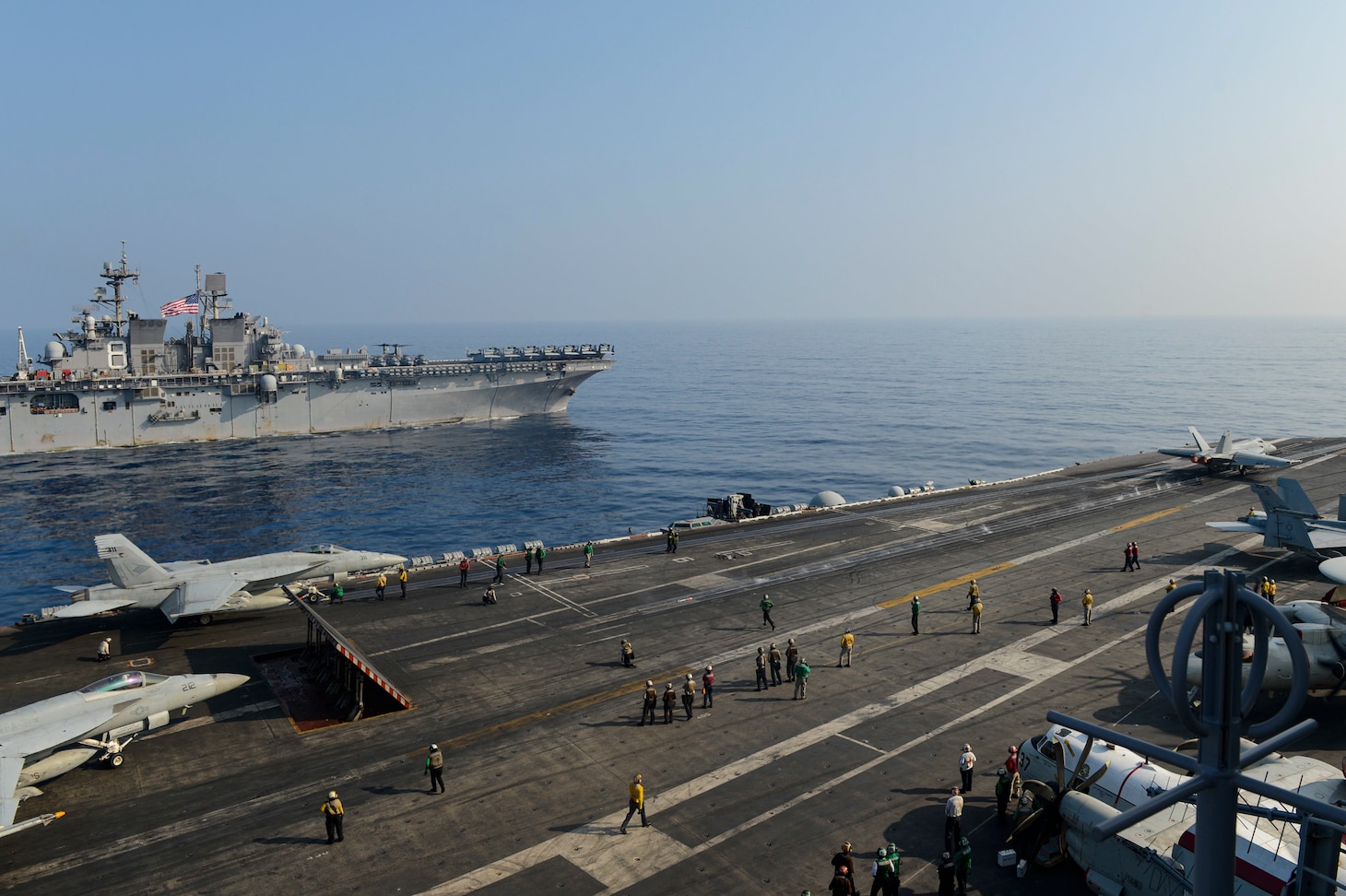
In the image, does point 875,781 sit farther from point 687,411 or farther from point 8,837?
point 687,411

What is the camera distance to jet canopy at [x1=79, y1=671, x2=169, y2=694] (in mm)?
22703

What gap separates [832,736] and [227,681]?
57.7 feet

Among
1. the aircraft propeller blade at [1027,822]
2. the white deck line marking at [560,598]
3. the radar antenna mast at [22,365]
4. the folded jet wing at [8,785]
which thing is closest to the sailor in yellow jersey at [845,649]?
the white deck line marking at [560,598]

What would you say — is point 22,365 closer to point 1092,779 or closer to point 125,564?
point 125,564

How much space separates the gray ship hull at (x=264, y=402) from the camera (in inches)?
3533

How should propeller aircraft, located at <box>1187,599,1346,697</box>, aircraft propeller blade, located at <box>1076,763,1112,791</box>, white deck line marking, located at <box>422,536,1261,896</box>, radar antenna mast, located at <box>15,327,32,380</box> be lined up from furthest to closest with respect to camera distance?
radar antenna mast, located at <box>15,327,32,380</box>
propeller aircraft, located at <box>1187,599,1346,697</box>
white deck line marking, located at <box>422,536,1261,896</box>
aircraft propeller blade, located at <box>1076,763,1112,791</box>

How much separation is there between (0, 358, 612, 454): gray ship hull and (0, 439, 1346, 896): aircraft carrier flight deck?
226 ft

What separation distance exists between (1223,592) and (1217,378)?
634ft

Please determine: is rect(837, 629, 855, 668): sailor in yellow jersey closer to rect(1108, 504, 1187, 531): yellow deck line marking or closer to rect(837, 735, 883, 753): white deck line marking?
rect(837, 735, 883, 753): white deck line marking

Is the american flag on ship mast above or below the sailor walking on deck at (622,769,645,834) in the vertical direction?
above

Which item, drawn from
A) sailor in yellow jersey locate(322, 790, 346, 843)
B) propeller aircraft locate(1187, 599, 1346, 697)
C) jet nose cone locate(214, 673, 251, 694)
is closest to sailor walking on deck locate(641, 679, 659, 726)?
sailor in yellow jersey locate(322, 790, 346, 843)

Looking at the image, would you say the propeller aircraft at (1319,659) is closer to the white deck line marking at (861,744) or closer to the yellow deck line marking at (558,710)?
the white deck line marking at (861,744)

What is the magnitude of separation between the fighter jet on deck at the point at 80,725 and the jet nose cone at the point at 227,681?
0.10 metres

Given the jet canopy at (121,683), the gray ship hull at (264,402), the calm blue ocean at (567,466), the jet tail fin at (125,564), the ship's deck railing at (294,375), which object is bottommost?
the calm blue ocean at (567,466)
